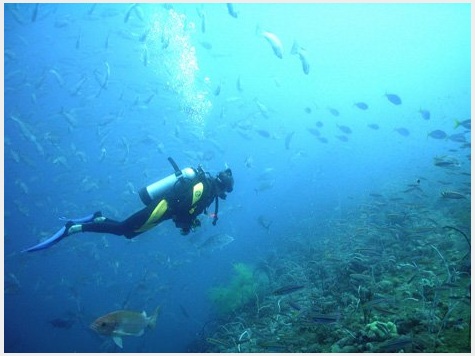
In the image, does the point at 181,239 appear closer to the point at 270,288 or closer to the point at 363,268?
the point at 270,288

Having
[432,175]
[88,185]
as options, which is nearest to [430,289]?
[88,185]

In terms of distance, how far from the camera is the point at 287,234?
19.2m

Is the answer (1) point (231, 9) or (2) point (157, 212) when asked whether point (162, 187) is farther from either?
(1) point (231, 9)

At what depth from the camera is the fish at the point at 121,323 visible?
5.06 metres

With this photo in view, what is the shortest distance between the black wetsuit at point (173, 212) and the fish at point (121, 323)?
4.58 feet

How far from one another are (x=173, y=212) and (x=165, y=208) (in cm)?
→ 17

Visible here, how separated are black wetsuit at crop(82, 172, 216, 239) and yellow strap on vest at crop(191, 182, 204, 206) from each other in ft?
0.08

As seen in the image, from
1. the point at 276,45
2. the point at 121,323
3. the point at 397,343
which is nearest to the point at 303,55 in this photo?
the point at 276,45

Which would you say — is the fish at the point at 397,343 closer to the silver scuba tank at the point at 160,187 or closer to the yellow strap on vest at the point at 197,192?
the yellow strap on vest at the point at 197,192

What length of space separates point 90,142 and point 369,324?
186 feet

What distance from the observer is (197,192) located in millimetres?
5746

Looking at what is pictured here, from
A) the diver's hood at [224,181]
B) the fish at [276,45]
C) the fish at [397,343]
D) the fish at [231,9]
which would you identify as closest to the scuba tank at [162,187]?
the diver's hood at [224,181]

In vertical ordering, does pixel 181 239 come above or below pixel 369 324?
below

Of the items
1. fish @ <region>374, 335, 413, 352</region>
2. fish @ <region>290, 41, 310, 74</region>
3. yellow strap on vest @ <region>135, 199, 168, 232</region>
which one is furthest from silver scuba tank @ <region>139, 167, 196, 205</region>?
fish @ <region>290, 41, 310, 74</region>
